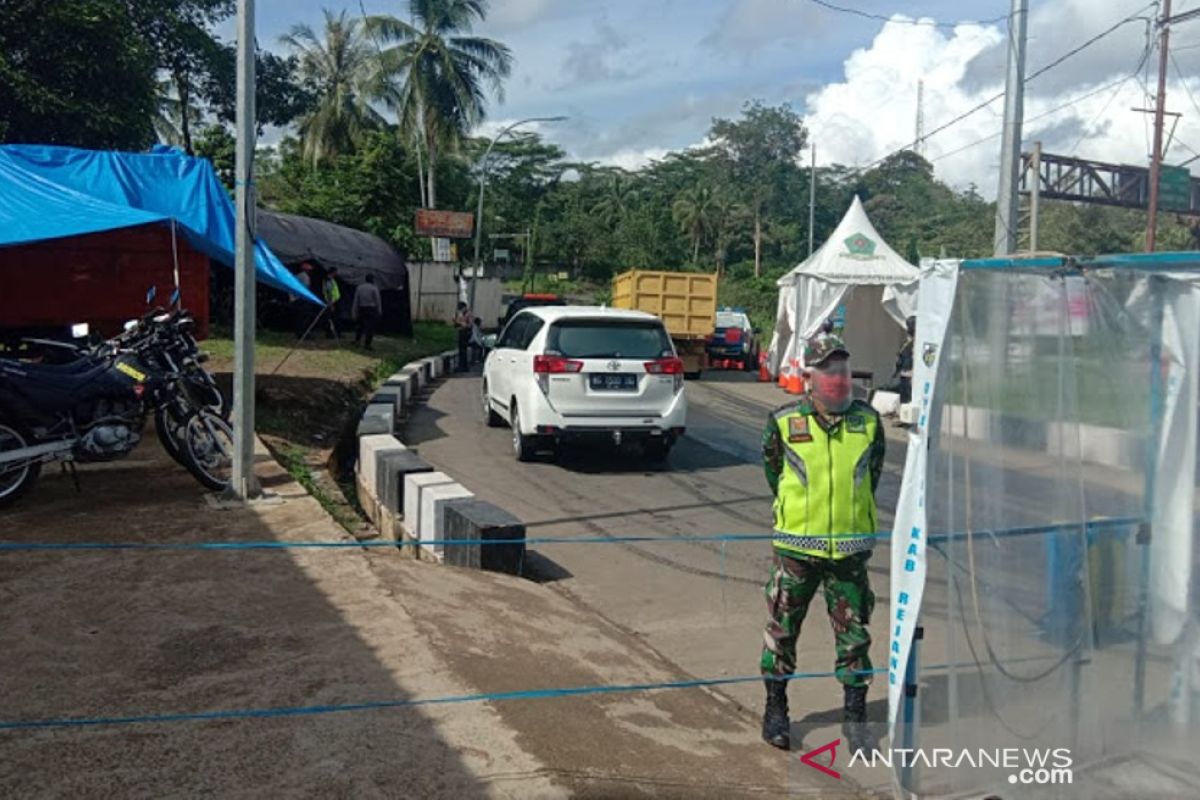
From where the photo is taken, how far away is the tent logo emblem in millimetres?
20734

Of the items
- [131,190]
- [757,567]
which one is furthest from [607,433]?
[131,190]

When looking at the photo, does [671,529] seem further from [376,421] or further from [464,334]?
[464,334]

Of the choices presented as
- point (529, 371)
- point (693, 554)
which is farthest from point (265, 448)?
point (693, 554)

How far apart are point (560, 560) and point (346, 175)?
2848cm

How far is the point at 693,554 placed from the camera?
806cm

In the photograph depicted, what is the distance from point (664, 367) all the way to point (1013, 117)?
5737 millimetres

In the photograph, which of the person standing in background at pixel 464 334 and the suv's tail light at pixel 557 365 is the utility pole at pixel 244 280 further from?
the person standing in background at pixel 464 334

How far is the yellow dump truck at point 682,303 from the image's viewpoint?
2322cm

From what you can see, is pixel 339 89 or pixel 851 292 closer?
pixel 851 292

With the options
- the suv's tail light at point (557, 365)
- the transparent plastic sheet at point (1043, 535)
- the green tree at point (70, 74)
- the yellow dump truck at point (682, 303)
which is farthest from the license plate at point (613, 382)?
the green tree at point (70, 74)

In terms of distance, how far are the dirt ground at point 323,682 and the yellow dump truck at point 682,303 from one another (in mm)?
16734

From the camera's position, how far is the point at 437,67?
38875mm

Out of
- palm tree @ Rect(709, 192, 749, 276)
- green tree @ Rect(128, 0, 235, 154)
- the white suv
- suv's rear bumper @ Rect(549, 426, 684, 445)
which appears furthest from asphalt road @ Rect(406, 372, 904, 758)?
palm tree @ Rect(709, 192, 749, 276)

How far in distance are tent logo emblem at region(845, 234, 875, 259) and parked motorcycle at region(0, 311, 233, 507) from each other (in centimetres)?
1497
